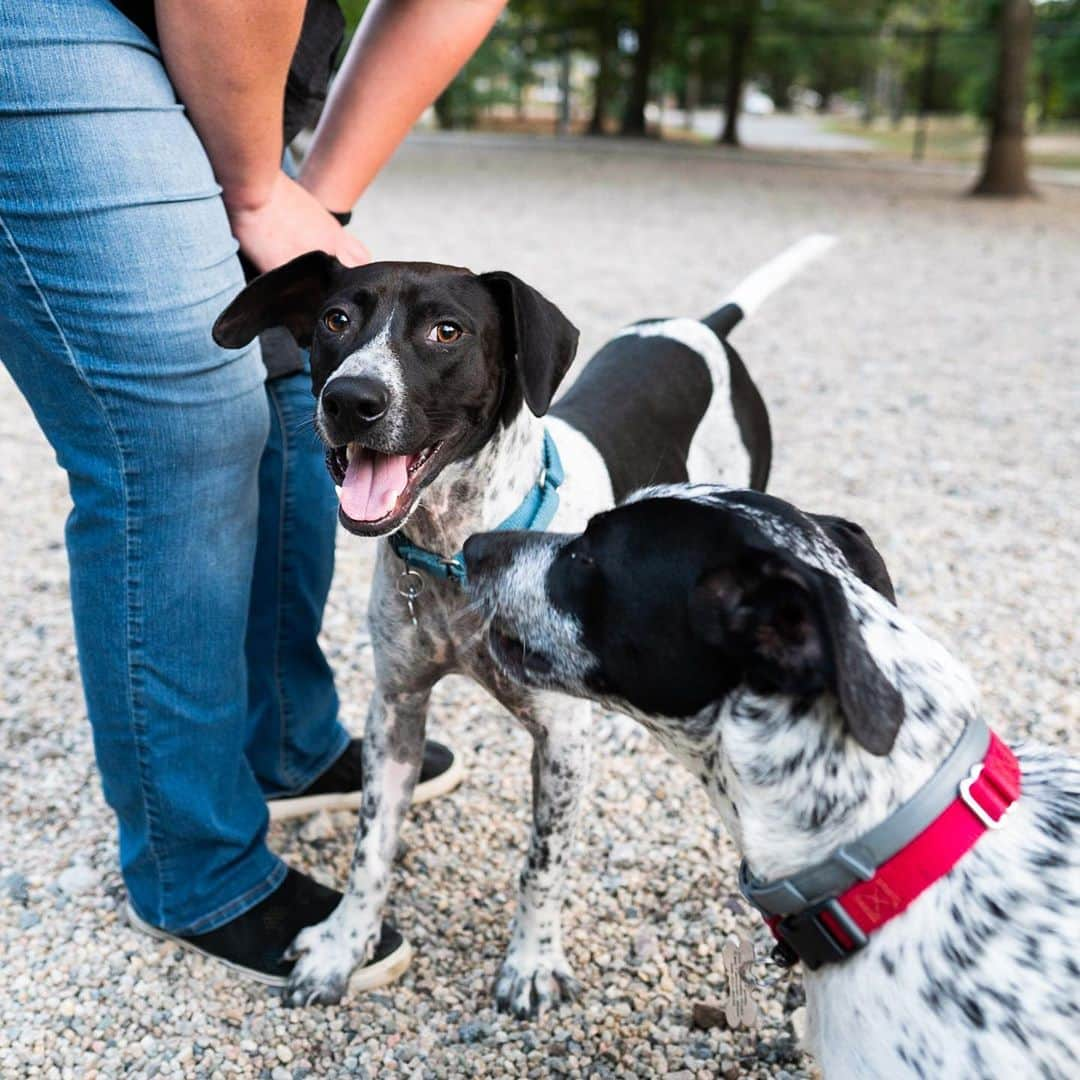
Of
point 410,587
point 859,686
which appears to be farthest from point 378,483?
point 859,686

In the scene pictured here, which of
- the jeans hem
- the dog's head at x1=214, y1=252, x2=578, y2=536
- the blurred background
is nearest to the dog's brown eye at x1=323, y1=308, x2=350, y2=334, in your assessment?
the dog's head at x1=214, y1=252, x2=578, y2=536

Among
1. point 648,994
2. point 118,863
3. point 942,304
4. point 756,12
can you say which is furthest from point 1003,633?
point 756,12

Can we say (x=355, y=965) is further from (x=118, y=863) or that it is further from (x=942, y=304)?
(x=942, y=304)

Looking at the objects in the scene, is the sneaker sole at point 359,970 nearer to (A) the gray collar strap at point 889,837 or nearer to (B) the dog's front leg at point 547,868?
(B) the dog's front leg at point 547,868

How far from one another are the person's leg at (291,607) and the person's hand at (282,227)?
14.9 inches

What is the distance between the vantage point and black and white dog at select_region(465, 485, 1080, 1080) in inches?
71.4

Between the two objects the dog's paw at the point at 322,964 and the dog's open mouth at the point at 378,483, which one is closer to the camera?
the dog's open mouth at the point at 378,483

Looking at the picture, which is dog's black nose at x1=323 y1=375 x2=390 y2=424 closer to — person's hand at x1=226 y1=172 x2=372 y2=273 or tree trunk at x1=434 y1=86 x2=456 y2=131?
person's hand at x1=226 y1=172 x2=372 y2=273

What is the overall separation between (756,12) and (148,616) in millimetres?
25167

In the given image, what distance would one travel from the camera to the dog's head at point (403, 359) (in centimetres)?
234

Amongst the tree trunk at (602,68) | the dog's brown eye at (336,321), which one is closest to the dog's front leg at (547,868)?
the dog's brown eye at (336,321)

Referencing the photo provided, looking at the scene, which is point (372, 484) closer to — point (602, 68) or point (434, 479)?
point (434, 479)

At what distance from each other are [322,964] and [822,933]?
4.51ft

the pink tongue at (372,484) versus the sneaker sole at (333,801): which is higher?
the pink tongue at (372,484)
